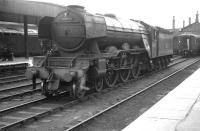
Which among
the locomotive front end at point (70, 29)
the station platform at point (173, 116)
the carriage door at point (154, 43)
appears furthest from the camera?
the carriage door at point (154, 43)

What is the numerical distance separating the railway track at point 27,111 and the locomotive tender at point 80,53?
48cm

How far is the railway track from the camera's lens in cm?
747

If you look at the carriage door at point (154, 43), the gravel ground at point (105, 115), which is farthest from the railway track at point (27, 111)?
the carriage door at point (154, 43)

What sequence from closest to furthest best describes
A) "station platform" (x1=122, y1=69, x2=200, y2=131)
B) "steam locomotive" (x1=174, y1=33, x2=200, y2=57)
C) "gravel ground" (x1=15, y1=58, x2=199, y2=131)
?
"station platform" (x1=122, y1=69, x2=200, y2=131) < "gravel ground" (x1=15, y1=58, x2=199, y2=131) < "steam locomotive" (x1=174, y1=33, x2=200, y2=57)

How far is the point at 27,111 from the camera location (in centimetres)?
857

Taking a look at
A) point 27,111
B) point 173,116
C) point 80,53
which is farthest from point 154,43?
point 173,116

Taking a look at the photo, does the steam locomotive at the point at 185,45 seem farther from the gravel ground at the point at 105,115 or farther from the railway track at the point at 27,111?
the railway track at the point at 27,111

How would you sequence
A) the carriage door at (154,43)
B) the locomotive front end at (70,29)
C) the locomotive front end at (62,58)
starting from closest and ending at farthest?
the locomotive front end at (62,58)
the locomotive front end at (70,29)
the carriage door at (154,43)

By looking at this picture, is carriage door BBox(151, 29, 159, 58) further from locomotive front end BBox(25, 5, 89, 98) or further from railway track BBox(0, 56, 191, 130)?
railway track BBox(0, 56, 191, 130)

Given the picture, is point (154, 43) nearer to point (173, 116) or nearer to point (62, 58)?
point (62, 58)

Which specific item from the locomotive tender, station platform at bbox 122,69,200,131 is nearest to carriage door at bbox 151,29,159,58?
the locomotive tender

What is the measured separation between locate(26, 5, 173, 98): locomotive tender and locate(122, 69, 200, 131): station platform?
2931mm

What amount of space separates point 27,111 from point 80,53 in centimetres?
318

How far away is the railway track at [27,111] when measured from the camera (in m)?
7.47
